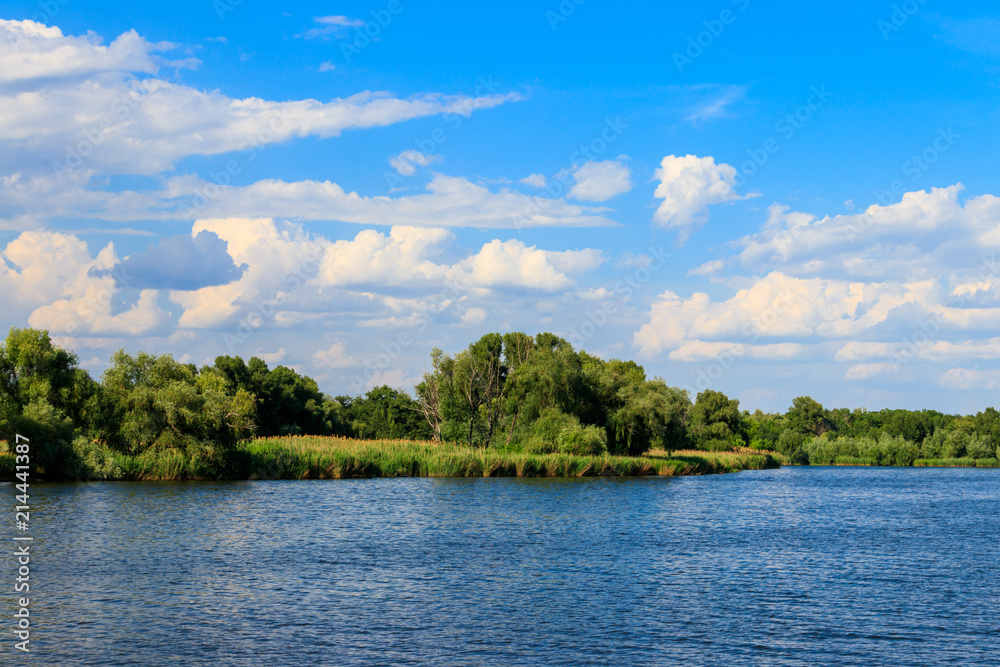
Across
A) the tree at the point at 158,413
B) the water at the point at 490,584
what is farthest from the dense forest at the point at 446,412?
the water at the point at 490,584

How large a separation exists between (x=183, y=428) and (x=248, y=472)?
7.65 metres

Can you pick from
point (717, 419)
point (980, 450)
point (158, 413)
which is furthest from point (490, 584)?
point (980, 450)

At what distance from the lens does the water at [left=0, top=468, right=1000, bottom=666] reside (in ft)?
60.9

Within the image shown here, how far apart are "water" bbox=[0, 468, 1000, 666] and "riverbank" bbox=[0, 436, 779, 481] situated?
8.11 m

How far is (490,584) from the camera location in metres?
25.7

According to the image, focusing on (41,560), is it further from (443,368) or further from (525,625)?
(443,368)

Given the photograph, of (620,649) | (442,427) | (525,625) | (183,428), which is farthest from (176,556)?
(442,427)

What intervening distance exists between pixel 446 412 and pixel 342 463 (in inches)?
1075

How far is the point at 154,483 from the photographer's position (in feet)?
180

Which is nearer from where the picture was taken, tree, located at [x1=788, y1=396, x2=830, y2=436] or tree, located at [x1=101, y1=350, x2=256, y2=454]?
tree, located at [x1=101, y1=350, x2=256, y2=454]

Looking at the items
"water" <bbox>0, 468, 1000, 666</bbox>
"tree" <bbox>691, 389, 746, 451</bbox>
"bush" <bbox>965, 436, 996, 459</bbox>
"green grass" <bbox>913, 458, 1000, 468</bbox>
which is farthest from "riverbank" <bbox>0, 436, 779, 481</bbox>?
"bush" <bbox>965, 436, 996, 459</bbox>

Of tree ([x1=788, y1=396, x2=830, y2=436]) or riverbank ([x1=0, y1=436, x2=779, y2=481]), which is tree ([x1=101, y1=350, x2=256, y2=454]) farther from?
tree ([x1=788, y1=396, x2=830, y2=436])

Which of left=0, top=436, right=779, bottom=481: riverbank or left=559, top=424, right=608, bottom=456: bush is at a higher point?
left=559, top=424, right=608, bottom=456: bush

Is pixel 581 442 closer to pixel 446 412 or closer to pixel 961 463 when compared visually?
pixel 446 412
